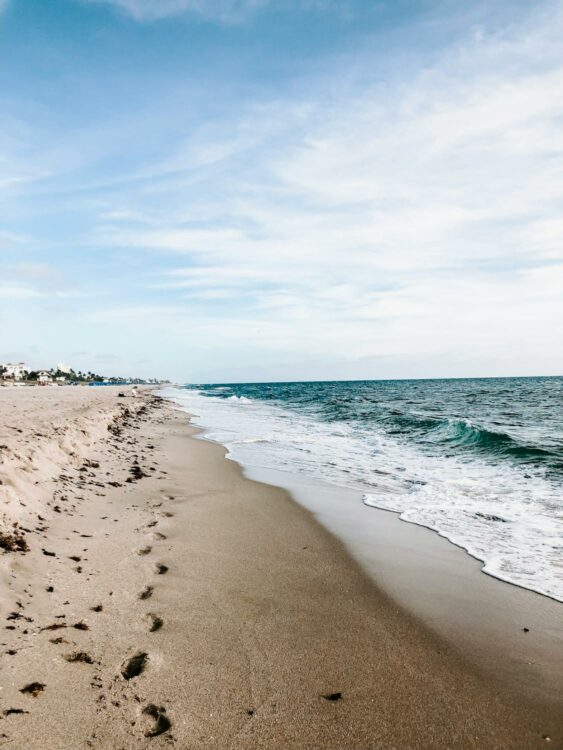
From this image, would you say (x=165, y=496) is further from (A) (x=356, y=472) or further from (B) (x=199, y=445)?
(B) (x=199, y=445)

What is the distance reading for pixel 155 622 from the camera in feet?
13.0

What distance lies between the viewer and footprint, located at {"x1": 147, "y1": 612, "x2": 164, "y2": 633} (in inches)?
151

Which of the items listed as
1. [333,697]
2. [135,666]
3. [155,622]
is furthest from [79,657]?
[333,697]

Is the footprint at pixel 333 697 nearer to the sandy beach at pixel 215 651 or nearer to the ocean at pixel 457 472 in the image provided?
the sandy beach at pixel 215 651

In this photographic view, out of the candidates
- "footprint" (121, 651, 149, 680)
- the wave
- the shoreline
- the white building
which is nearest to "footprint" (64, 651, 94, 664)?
"footprint" (121, 651, 149, 680)

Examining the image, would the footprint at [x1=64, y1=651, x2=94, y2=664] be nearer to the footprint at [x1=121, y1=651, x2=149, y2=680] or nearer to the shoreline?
the footprint at [x1=121, y1=651, x2=149, y2=680]

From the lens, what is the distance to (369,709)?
9.96 feet

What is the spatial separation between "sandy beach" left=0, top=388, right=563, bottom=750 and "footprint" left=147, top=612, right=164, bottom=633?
0.02 m

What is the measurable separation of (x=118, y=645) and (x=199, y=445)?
13.0 metres

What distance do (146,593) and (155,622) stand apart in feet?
1.91

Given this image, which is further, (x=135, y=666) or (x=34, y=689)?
(x=135, y=666)

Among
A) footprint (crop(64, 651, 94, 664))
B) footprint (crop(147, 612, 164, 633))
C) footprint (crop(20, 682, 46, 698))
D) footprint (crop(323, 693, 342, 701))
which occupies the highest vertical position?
footprint (crop(20, 682, 46, 698))

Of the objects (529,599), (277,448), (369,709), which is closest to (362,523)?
(529,599)

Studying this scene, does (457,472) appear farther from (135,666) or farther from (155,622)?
(135,666)
